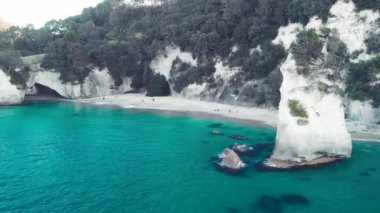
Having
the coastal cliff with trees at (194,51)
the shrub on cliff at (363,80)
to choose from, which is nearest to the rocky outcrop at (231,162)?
the coastal cliff with trees at (194,51)

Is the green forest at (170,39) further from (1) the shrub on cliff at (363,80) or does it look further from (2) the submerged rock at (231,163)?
(2) the submerged rock at (231,163)

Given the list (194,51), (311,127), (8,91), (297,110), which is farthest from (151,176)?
(8,91)

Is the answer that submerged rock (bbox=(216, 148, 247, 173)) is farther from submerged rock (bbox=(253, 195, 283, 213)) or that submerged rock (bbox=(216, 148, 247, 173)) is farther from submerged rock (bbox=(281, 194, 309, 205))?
submerged rock (bbox=(281, 194, 309, 205))

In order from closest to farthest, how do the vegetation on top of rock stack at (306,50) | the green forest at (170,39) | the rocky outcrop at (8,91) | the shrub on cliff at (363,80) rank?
the vegetation on top of rock stack at (306,50) < the shrub on cliff at (363,80) < the green forest at (170,39) < the rocky outcrop at (8,91)

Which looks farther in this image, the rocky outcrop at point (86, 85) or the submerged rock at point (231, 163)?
the rocky outcrop at point (86, 85)

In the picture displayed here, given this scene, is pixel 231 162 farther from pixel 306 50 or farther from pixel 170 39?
pixel 170 39

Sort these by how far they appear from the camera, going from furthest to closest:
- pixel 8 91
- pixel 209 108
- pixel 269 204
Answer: pixel 8 91, pixel 209 108, pixel 269 204

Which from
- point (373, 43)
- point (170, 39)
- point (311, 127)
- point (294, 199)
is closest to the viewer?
point (294, 199)

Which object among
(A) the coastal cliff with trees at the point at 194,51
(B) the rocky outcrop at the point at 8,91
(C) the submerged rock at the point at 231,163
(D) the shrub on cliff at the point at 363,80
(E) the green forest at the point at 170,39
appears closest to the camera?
(C) the submerged rock at the point at 231,163
